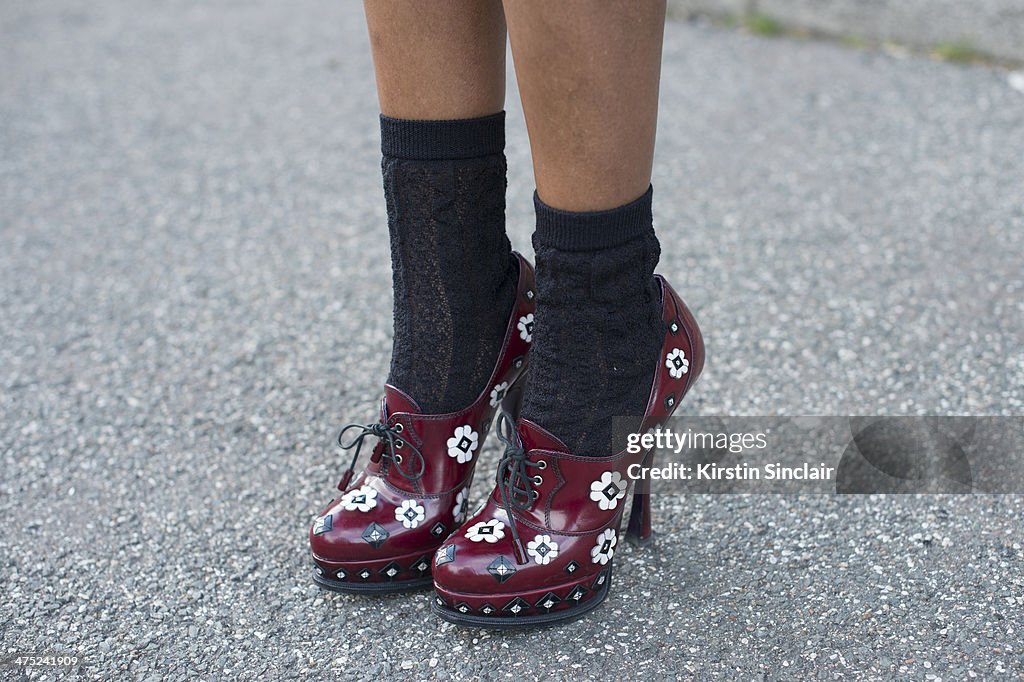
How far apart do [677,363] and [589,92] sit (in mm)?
361

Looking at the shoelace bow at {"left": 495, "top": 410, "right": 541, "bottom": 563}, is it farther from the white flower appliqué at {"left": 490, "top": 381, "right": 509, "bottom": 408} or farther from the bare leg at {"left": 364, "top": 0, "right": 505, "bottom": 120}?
the bare leg at {"left": 364, "top": 0, "right": 505, "bottom": 120}

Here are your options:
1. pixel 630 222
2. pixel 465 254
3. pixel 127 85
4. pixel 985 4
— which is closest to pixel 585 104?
pixel 630 222

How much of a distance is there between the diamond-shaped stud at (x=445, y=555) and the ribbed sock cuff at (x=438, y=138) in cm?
44

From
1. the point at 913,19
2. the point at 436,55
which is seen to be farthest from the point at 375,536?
the point at 913,19

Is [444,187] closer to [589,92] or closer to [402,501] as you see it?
[589,92]

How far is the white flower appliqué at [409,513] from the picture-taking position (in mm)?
1201

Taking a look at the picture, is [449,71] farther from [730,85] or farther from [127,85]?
[127,85]

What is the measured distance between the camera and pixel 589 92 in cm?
100

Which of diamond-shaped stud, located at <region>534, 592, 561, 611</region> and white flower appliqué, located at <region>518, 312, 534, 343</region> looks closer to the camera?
diamond-shaped stud, located at <region>534, 592, 561, 611</region>

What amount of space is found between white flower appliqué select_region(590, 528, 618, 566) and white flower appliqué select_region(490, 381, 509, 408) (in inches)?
8.9

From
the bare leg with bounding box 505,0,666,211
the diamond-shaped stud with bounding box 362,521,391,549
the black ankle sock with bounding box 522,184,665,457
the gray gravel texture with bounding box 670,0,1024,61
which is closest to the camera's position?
the bare leg with bounding box 505,0,666,211

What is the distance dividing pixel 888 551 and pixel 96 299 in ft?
5.14

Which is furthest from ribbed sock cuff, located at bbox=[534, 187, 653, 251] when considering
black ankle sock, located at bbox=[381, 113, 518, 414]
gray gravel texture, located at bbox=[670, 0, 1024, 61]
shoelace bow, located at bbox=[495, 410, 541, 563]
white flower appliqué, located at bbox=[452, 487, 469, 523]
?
gray gravel texture, located at bbox=[670, 0, 1024, 61]

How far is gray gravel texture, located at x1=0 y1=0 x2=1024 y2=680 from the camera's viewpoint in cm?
117
